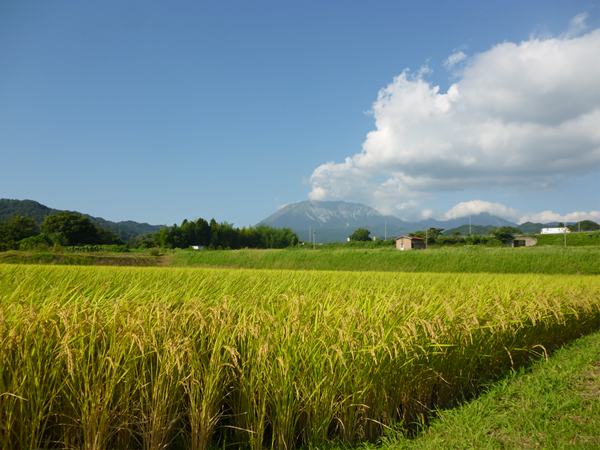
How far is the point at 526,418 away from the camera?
8.36 feet

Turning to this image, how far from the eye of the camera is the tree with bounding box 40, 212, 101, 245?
57000 millimetres

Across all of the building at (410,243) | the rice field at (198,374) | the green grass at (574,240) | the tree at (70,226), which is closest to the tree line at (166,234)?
the tree at (70,226)

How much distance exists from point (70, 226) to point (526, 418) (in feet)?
233

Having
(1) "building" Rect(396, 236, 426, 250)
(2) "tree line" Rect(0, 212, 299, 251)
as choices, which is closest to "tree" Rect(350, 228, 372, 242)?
(2) "tree line" Rect(0, 212, 299, 251)

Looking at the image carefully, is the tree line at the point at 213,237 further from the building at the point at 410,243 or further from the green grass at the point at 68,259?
the building at the point at 410,243

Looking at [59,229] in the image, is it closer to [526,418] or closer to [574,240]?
[526,418]

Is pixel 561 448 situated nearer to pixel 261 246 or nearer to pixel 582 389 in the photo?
pixel 582 389

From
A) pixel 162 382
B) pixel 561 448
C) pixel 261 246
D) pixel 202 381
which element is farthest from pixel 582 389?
pixel 261 246

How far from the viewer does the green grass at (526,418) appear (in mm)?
2248

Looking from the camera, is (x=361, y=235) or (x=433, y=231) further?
(x=361, y=235)

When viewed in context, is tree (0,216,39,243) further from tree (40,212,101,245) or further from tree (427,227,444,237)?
tree (427,227,444,237)

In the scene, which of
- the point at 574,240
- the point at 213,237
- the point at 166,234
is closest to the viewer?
the point at 574,240

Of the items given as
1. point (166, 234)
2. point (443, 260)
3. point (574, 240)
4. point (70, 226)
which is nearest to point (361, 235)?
point (574, 240)

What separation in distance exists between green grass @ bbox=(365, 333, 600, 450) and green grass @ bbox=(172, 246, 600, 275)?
60.0 feet
